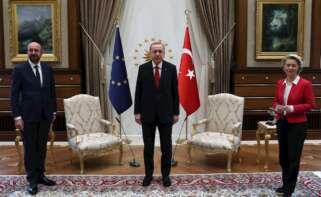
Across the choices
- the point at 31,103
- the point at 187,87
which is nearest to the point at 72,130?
the point at 31,103

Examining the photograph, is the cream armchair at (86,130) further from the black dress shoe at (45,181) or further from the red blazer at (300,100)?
the red blazer at (300,100)

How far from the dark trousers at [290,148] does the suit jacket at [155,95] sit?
51.2 inches

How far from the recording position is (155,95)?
477 centimetres

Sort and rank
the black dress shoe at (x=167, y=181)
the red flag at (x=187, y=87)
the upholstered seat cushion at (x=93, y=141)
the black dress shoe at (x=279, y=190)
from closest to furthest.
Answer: the black dress shoe at (x=279, y=190) < the black dress shoe at (x=167, y=181) < the upholstered seat cushion at (x=93, y=141) < the red flag at (x=187, y=87)

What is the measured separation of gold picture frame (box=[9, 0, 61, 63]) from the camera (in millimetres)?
7098

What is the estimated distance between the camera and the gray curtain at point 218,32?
727 cm

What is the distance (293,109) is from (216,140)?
1.73 meters

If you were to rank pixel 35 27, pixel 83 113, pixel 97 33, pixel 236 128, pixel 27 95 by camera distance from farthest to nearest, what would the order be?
pixel 97 33, pixel 35 27, pixel 83 113, pixel 236 128, pixel 27 95

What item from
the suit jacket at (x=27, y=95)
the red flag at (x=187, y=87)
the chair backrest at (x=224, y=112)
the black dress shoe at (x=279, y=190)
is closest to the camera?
A: the suit jacket at (x=27, y=95)

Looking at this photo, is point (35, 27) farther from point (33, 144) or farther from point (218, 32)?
point (218, 32)

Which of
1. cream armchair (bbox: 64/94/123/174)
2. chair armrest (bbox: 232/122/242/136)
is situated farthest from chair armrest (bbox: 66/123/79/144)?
chair armrest (bbox: 232/122/242/136)

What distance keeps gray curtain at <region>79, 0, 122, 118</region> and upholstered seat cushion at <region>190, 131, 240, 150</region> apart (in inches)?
88.9

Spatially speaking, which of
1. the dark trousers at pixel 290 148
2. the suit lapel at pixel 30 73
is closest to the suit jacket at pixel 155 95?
the suit lapel at pixel 30 73

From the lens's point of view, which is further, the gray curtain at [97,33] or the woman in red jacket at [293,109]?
the gray curtain at [97,33]
